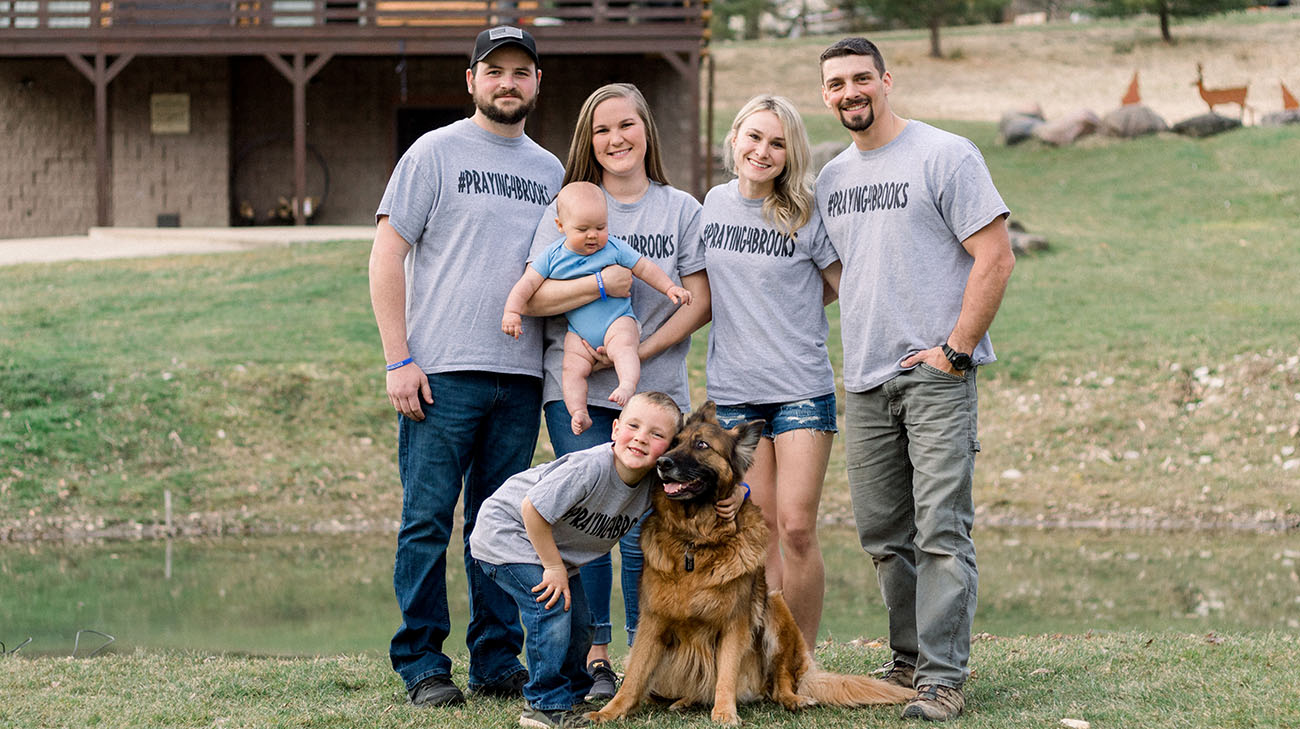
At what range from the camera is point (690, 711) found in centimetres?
454

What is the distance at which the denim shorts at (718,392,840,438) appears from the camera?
472 cm

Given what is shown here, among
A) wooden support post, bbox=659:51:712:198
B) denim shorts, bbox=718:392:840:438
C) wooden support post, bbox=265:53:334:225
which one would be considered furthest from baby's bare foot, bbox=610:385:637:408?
wooden support post, bbox=265:53:334:225

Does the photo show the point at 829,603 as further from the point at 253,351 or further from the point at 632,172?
the point at 253,351

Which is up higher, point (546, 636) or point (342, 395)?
point (546, 636)

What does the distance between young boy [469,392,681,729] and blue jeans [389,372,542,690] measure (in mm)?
231

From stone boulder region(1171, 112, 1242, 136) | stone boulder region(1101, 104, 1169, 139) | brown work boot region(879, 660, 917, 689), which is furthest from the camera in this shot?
stone boulder region(1101, 104, 1169, 139)

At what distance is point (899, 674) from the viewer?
499 centimetres

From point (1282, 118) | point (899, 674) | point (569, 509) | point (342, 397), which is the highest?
point (1282, 118)

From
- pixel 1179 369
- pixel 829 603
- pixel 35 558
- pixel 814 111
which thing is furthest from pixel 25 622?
pixel 814 111

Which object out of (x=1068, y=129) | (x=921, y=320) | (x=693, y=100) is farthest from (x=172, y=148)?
(x=921, y=320)

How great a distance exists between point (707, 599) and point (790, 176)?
1602 millimetres

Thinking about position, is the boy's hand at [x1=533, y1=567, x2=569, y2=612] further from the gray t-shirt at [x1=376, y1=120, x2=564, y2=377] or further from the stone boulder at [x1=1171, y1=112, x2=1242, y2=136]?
the stone boulder at [x1=1171, y1=112, x2=1242, y2=136]

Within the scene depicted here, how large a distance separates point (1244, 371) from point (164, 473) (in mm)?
10085

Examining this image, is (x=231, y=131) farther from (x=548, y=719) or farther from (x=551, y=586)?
(x=548, y=719)
